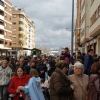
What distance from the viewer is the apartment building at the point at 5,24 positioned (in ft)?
239

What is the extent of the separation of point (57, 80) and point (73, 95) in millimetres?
471

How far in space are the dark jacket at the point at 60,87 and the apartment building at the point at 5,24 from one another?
68.2 metres

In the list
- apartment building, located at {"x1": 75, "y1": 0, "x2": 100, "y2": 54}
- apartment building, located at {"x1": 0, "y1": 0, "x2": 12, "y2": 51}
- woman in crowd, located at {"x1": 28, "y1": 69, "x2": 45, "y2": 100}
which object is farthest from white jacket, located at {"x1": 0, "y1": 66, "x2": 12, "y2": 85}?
apartment building, located at {"x1": 0, "y1": 0, "x2": 12, "y2": 51}

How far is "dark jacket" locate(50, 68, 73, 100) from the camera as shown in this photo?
15.9 ft

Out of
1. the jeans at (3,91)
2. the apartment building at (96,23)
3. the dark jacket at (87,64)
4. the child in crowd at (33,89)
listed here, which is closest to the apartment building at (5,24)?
the apartment building at (96,23)

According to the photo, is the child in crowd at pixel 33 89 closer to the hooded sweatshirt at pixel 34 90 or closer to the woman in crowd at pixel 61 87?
the hooded sweatshirt at pixel 34 90

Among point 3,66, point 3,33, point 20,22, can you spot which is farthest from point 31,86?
point 20,22

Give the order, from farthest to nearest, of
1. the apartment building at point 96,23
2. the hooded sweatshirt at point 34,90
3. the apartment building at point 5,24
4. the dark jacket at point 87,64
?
the apartment building at point 5,24
the apartment building at point 96,23
the dark jacket at point 87,64
the hooded sweatshirt at point 34,90

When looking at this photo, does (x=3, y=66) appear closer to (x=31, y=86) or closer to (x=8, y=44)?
(x=31, y=86)

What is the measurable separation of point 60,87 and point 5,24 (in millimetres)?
73938

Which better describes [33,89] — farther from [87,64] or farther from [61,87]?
[87,64]

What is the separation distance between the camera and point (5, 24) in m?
77.0

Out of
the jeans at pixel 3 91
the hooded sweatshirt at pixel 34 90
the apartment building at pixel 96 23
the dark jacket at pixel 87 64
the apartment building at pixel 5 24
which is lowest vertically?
the jeans at pixel 3 91

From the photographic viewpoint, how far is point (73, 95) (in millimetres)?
5020
